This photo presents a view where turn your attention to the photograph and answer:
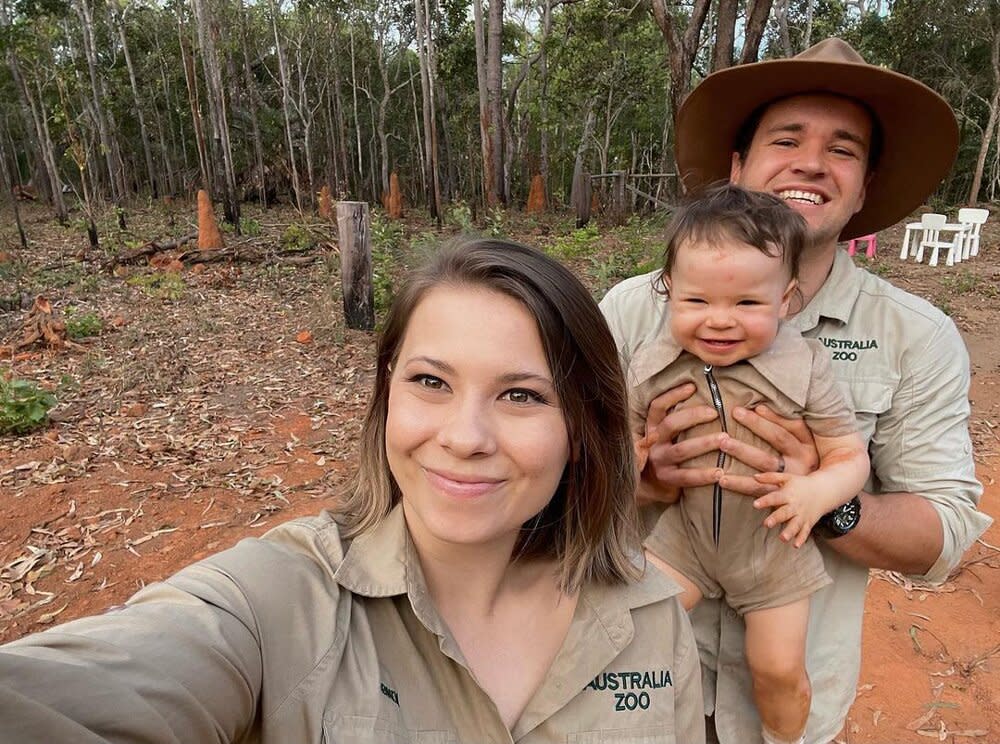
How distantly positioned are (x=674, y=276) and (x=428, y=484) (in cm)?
89

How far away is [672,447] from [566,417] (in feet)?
1.54

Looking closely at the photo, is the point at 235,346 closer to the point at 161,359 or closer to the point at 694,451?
the point at 161,359

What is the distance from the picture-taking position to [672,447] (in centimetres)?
165

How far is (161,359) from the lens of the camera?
23.1 ft

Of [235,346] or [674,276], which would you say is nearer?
[674,276]

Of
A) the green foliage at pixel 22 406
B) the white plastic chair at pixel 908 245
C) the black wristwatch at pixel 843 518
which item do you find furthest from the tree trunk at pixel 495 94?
the black wristwatch at pixel 843 518

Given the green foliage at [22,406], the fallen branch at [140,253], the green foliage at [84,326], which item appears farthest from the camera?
the fallen branch at [140,253]

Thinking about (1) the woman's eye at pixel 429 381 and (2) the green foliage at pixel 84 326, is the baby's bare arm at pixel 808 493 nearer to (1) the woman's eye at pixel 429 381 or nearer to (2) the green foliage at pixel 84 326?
(1) the woman's eye at pixel 429 381

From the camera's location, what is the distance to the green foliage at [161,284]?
9.42m

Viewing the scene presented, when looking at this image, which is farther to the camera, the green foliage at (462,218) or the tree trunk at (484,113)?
the tree trunk at (484,113)

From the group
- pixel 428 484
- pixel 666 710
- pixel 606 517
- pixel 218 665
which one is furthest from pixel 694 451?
pixel 218 665

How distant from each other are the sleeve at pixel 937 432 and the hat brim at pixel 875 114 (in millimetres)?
487

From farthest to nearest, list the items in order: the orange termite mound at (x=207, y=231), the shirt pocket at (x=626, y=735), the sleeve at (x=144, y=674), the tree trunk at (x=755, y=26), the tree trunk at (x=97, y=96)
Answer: the tree trunk at (x=97, y=96)
the orange termite mound at (x=207, y=231)
the tree trunk at (x=755, y=26)
the shirt pocket at (x=626, y=735)
the sleeve at (x=144, y=674)

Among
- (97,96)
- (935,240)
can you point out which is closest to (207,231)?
(97,96)
